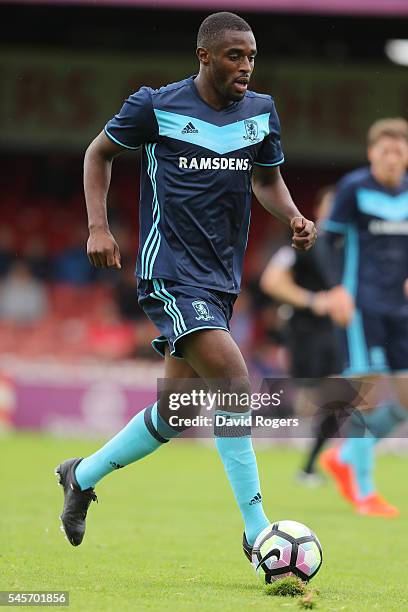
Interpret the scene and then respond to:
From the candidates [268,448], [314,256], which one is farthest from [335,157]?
[314,256]

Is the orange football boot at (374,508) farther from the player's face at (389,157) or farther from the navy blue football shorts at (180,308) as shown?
the navy blue football shorts at (180,308)

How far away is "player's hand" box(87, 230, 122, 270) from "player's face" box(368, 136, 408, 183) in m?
3.74

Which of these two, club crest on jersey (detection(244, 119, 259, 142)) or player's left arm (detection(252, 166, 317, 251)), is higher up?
club crest on jersey (detection(244, 119, 259, 142))

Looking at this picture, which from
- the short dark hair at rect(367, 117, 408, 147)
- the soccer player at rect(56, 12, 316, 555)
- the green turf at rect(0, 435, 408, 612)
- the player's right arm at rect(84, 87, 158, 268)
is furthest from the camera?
the short dark hair at rect(367, 117, 408, 147)

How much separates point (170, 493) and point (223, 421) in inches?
177

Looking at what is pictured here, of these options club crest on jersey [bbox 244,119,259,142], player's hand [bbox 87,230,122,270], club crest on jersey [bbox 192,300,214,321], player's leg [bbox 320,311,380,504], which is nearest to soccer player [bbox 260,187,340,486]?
player's leg [bbox 320,311,380,504]

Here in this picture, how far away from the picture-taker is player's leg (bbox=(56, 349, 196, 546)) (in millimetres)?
5574

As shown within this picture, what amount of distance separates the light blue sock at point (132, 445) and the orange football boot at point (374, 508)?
324 centimetres

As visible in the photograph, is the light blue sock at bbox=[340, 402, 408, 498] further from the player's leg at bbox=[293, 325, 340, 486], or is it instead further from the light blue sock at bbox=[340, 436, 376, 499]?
the player's leg at bbox=[293, 325, 340, 486]

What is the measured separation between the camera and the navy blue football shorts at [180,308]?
208 inches

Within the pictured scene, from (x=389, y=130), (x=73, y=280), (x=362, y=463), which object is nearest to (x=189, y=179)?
(x=389, y=130)

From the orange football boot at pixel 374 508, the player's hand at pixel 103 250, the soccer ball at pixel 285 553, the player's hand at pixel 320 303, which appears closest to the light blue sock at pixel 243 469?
the soccer ball at pixel 285 553

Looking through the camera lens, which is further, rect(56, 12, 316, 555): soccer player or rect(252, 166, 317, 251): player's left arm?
rect(252, 166, 317, 251): player's left arm

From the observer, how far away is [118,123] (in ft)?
18.0
